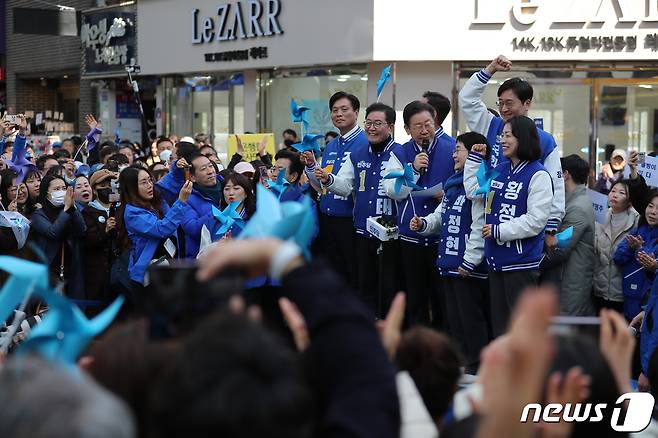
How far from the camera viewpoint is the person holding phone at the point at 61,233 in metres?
7.82

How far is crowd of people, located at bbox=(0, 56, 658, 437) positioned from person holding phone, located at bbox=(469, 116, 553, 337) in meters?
0.01

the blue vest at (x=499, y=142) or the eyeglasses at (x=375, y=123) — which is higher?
the eyeglasses at (x=375, y=123)

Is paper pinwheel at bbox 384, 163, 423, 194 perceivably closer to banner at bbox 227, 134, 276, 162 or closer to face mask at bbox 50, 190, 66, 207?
face mask at bbox 50, 190, 66, 207

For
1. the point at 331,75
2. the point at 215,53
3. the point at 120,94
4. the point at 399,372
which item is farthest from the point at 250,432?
the point at 120,94

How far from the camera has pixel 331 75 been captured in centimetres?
1603

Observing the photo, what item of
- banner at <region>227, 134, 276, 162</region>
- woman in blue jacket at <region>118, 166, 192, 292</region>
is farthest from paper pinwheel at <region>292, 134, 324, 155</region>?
banner at <region>227, 134, 276, 162</region>

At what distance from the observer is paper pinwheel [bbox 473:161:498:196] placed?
6.50m

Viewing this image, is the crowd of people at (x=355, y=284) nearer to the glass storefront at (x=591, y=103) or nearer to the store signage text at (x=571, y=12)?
the glass storefront at (x=591, y=103)

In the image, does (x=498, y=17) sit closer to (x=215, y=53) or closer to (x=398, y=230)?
(x=215, y=53)

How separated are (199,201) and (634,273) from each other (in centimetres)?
327

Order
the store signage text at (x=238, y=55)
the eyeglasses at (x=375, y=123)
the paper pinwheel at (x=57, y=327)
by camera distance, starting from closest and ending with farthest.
A: the paper pinwheel at (x=57, y=327)
the eyeglasses at (x=375, y=123)
the store signage text at (x=238, y=55)

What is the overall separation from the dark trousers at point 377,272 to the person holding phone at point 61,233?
2345 mm

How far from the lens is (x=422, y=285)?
25.6ft

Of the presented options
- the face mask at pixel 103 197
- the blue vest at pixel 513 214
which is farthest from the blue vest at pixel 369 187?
the face mask at pixel 103 197
